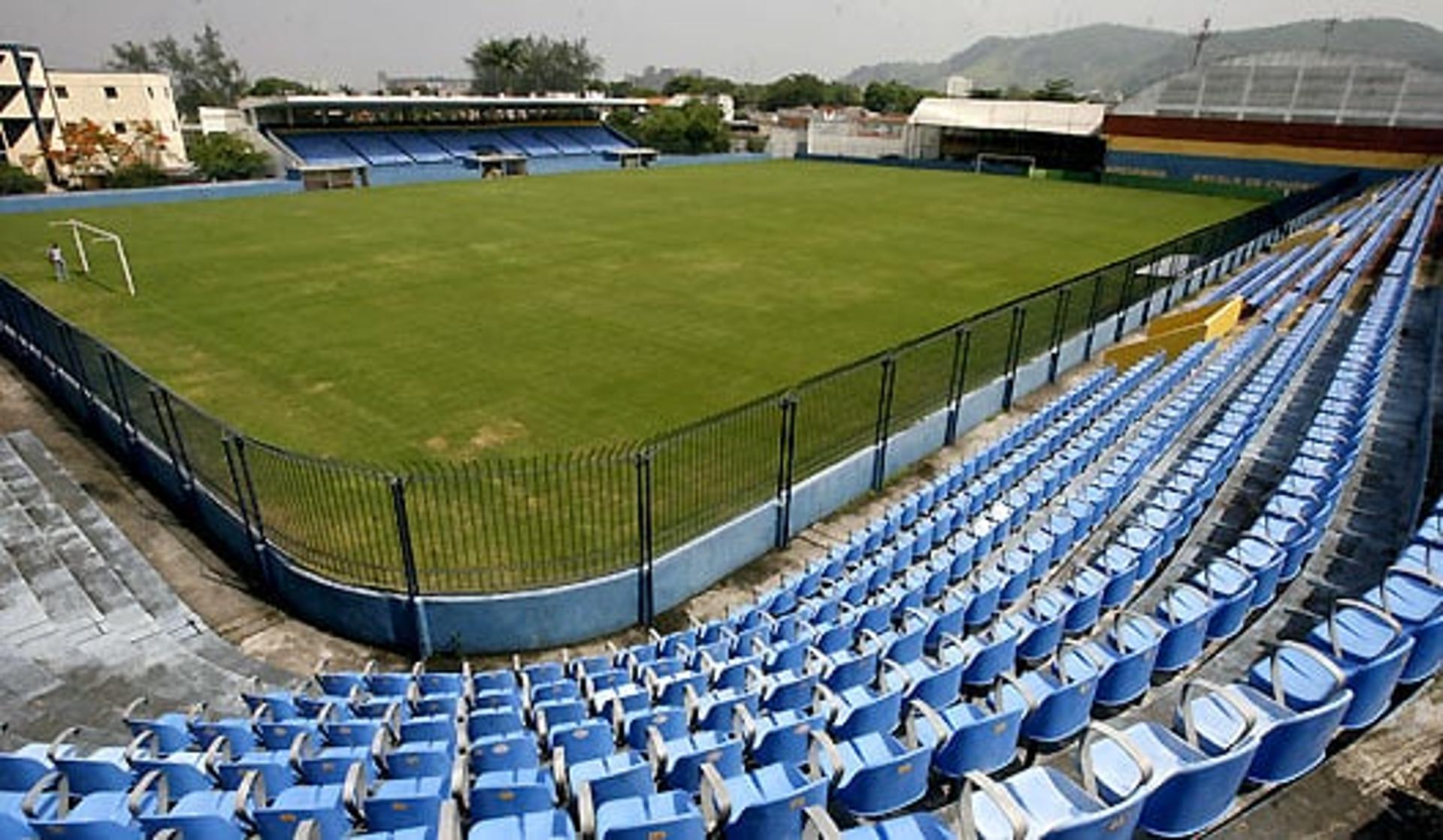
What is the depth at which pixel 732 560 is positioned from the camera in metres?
10.4

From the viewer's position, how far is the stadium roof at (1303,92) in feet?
158

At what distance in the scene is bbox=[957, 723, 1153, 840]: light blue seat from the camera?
325 centimetres

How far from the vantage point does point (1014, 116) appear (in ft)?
209

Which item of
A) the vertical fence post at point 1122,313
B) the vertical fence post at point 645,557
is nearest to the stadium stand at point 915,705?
the vertical fence post at point 645,557

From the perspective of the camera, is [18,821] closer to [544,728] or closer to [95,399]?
[544,728]

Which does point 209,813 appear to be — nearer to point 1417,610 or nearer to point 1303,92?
point 1417,610

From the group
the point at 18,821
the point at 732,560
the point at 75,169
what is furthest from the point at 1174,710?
the point at 75,169

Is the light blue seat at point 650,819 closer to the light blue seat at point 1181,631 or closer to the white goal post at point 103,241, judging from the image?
the light blue seat at point 1181,631

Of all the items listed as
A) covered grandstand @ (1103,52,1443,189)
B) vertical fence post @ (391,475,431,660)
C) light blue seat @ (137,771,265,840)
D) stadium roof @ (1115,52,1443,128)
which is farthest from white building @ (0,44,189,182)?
stadium roof @ (1115,52,1443,128)

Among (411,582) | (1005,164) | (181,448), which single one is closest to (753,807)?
(411,582)

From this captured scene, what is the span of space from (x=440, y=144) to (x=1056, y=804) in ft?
221

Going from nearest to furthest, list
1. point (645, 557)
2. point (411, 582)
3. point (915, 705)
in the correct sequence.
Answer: point (915, 705) < point (411, 582) < point (645, 557)

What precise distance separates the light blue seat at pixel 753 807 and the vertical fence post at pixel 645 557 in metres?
4.56

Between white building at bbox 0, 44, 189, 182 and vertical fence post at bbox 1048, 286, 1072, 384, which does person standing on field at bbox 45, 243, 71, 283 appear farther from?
white building at bbox 0, 44, 189, 182
